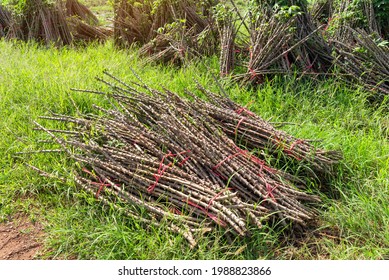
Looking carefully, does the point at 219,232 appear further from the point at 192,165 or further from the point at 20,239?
the point at 20,239

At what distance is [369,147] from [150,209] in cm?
181

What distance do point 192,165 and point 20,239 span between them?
48.1 inches

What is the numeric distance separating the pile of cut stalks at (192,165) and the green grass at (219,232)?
11 cm

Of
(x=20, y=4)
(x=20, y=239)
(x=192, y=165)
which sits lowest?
(x=20, y=239)

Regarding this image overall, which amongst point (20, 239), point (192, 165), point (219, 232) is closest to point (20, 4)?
point (20, 239)

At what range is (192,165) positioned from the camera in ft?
9.20

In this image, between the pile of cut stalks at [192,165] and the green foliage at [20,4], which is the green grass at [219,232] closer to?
the pile of cut stalks at [192,165]

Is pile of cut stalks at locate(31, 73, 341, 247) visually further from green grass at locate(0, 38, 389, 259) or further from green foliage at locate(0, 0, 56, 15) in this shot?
green foliage at locate(0, 0, 56, 15)

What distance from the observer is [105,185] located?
2785 mm

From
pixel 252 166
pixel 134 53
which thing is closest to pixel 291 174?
pixel 252 166

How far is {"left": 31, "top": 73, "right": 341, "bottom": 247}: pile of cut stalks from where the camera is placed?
2.56 metres

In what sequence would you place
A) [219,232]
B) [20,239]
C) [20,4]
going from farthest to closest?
[20,4] < [20,239] < [219,232]

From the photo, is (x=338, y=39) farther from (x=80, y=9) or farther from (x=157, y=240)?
(x=80, y=9)

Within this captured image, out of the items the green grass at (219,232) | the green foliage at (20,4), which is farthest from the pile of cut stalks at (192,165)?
the green foliage at (20,4)
